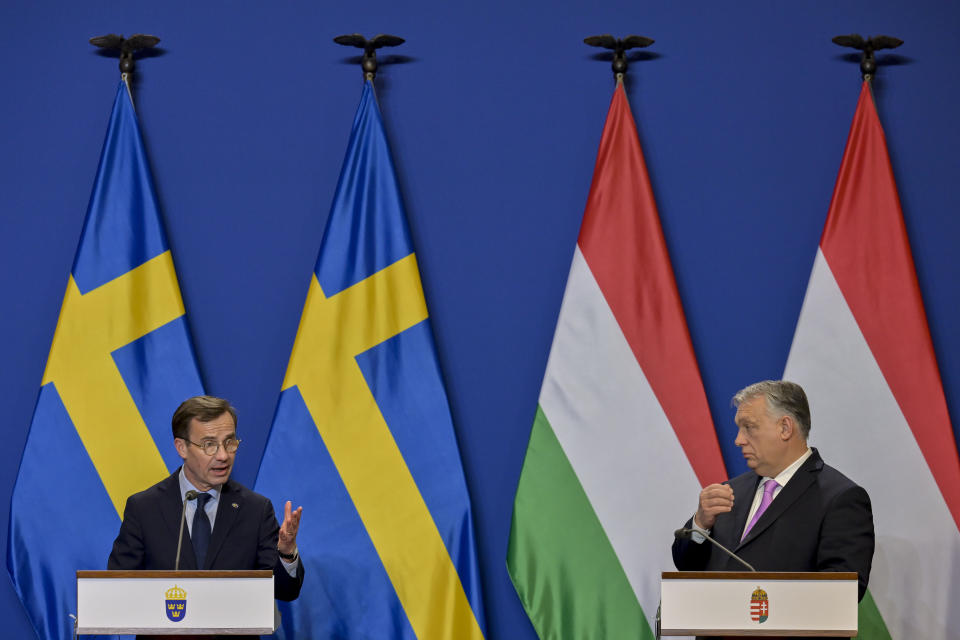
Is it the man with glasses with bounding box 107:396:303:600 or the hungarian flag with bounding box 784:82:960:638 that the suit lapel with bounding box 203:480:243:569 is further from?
the hungarian flag with bounding box 784:82:960:638

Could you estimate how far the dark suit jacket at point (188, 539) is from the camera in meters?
3.07

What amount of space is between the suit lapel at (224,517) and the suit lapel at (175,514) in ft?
0.17

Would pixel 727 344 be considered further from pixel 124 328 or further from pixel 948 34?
pixel 124 328

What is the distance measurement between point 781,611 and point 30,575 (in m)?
2.57

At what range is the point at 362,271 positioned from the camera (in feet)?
13.0

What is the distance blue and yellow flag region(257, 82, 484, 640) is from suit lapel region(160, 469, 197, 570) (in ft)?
2.13

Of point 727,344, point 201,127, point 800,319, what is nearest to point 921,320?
point 800,319

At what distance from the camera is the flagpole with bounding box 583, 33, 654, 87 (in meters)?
4.05

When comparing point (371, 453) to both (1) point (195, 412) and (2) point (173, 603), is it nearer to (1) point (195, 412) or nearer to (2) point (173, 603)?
(1) point (195, 412)

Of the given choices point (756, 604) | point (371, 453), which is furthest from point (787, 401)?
point (371, 453)

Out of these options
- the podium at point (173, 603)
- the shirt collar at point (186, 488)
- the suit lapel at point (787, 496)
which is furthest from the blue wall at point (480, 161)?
the podium at point (173, 603)

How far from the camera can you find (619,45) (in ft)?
13.4

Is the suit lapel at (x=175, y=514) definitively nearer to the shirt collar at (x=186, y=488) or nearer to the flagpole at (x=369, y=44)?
the shirt collar at (x=186, y=488)

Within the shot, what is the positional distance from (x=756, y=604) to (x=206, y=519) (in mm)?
1540
